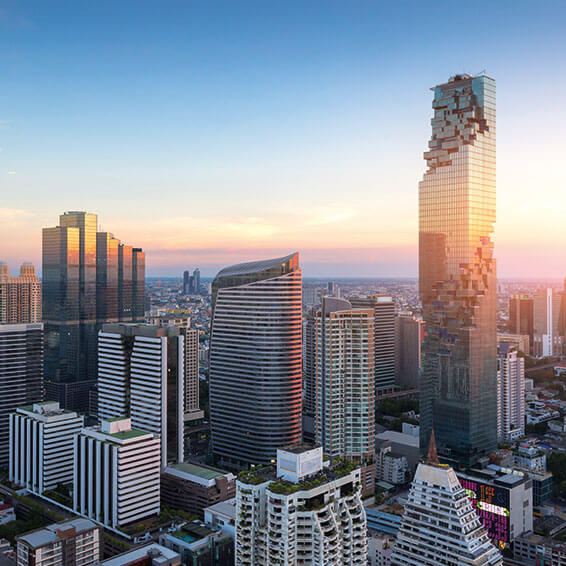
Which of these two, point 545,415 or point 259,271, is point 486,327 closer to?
point 259,271

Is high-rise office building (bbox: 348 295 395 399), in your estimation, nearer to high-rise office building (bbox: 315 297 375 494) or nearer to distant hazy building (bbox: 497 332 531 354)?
distant hazy building (bbox: 497 332 531 354)

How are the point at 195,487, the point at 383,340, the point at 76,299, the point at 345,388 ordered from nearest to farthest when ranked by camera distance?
1. the point at 195,487
2. the point at 345,388
3. the point at 76,299
4. the point at 383,340

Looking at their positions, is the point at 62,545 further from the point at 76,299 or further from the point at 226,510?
the point at 76,299

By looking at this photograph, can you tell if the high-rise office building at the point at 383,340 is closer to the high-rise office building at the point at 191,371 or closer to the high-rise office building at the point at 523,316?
the high-rise office building at the point at 191,371

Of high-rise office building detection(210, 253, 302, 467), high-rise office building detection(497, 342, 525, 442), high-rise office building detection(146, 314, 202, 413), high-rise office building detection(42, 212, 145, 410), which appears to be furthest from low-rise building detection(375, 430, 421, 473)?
high-rise office building detection(42, 212, 145, 410)

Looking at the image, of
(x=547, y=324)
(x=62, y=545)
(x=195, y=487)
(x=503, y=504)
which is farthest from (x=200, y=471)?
(x=547, y=324)

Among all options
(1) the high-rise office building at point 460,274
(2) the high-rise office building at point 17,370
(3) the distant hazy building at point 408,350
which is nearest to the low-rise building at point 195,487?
(2) the high-rise office building at point 17,370

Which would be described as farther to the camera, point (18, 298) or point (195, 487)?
point (18, 298)

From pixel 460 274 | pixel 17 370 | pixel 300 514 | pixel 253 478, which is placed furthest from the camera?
pixel 17 370
